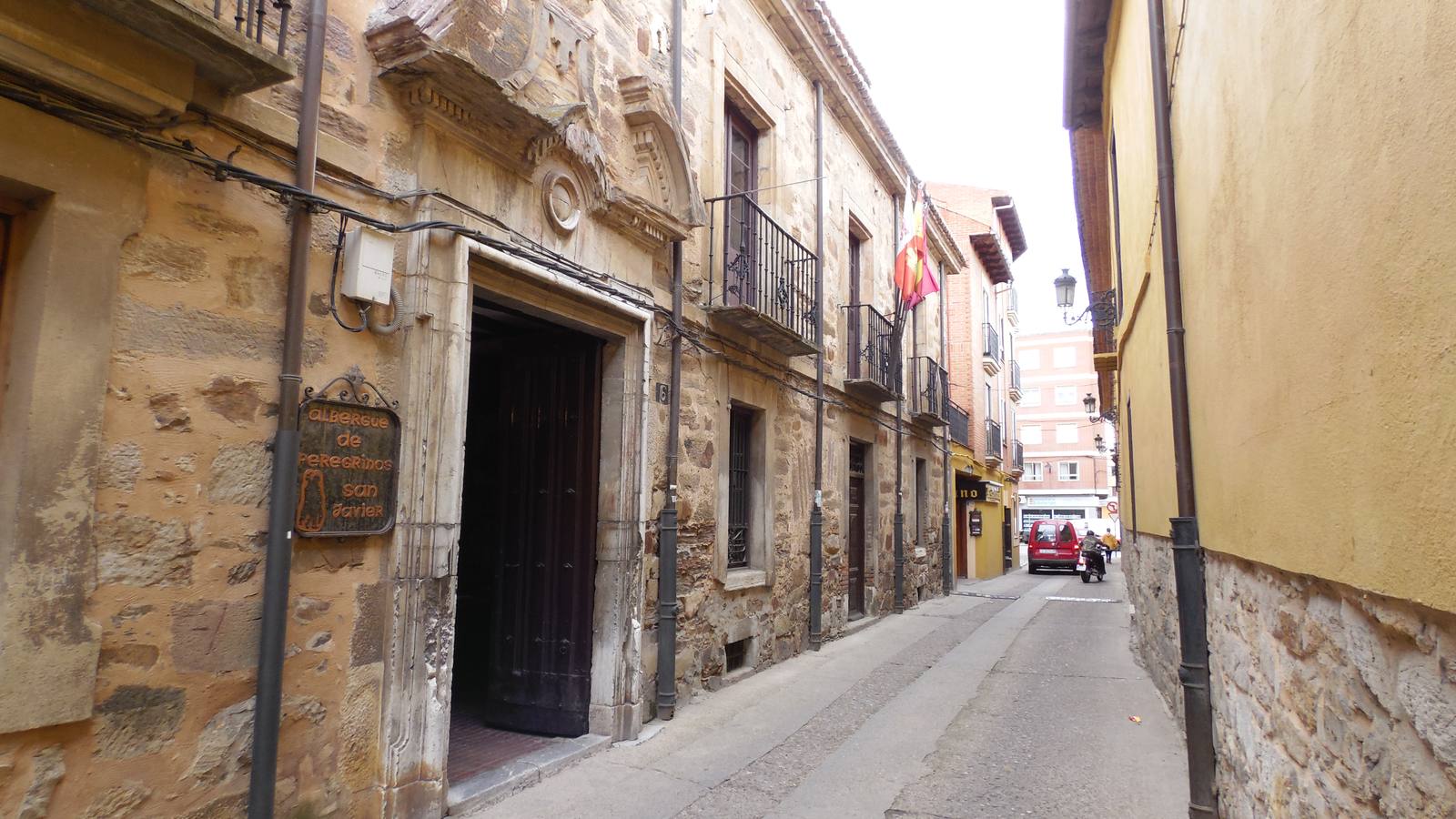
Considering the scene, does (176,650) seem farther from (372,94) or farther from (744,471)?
(744,471)

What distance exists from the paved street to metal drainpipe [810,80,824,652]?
1.78ft

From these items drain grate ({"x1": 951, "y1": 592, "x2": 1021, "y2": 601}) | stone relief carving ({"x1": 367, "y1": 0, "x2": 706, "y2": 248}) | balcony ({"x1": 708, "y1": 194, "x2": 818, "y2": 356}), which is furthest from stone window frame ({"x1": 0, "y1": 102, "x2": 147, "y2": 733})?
drain grate ({"x1": 951, "y1": 592, "x2": 1021, "y2": 601})

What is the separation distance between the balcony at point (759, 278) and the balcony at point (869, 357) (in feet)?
5.81

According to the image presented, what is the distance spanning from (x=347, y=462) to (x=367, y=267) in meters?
0.87

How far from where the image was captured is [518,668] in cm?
571

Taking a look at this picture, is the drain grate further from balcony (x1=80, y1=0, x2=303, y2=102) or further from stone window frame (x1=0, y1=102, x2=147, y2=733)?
stone window frame (x1=0, y1=102, x2=147, y2=733)

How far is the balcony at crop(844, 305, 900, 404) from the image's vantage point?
10.6 meters

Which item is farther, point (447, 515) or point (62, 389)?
point (447, 515)

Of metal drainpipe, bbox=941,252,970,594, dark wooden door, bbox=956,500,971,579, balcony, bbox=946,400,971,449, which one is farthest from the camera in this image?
dark wooden door, bbox=956,500,971,579

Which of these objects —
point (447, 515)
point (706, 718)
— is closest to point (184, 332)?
point (447, 515)

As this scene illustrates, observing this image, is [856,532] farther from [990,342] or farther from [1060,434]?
[1060,434]

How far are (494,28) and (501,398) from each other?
264 centimetres

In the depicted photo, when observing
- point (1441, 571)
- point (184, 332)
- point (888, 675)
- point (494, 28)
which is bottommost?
point (888, 675)

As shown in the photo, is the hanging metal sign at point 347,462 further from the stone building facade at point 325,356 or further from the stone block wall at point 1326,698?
the stone block wall at point 1326,698
